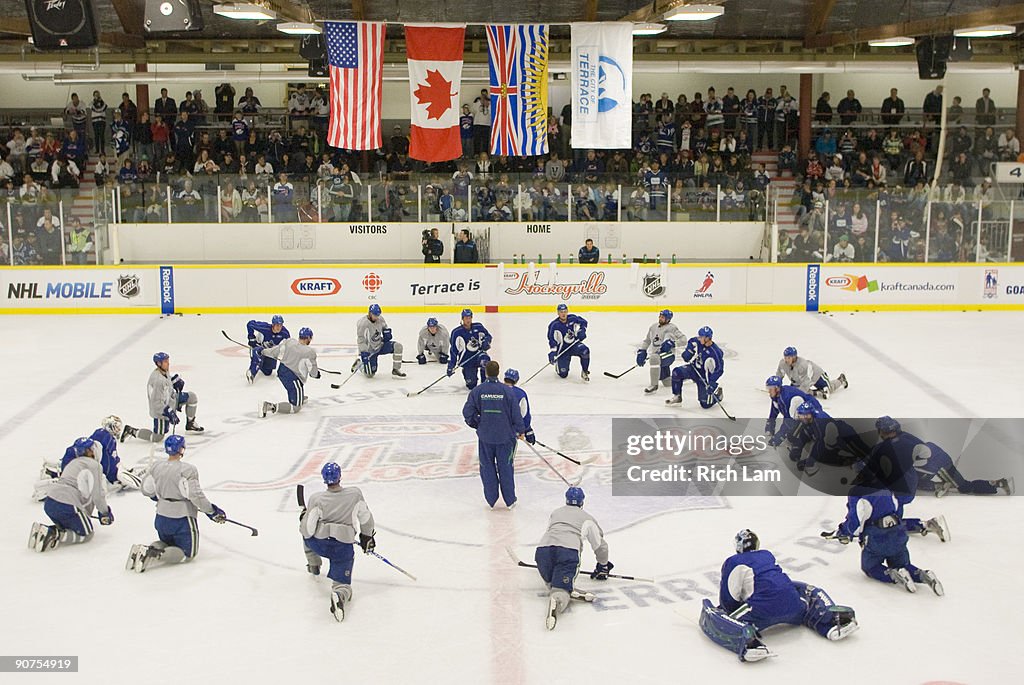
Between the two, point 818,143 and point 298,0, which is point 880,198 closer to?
point 818,143

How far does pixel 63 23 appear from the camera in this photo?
10711 mm

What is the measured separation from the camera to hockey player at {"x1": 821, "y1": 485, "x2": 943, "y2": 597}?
8484 millimetres

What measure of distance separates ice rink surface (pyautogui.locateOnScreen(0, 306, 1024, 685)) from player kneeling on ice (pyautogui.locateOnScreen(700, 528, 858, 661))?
0.41 feet

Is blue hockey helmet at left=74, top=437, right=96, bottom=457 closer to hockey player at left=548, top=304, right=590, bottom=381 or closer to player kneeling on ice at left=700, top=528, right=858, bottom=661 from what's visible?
player kneeling on ice at left=700, top=528, right=858, bottom=661

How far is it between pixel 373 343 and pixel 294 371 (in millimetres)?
2020

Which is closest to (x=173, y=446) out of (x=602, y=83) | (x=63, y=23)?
(x=63, y=23)

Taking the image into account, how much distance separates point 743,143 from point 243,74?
11.5m

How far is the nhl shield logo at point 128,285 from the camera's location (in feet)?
69.5

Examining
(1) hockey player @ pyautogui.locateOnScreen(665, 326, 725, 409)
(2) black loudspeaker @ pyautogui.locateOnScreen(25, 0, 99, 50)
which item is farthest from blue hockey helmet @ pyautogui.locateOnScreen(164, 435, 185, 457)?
(1) hockey player @ pyautogui.locateOnScreen(665, 326, 725, 409)

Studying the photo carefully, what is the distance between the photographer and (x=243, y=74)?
78.5 feet

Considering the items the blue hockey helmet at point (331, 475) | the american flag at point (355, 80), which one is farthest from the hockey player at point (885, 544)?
the american flag at point (355, 80)

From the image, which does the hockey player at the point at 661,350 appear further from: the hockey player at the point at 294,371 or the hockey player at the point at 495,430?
the hockey player at the point at 495,430

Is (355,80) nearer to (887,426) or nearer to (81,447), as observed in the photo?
(81,447)

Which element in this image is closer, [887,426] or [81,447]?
[81,447]
